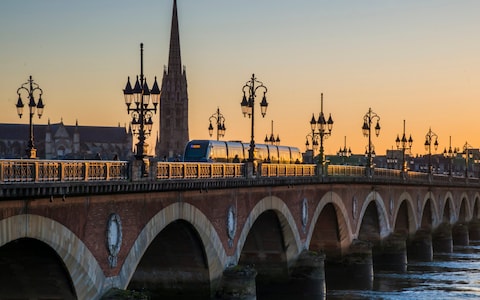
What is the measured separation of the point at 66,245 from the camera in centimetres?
2614

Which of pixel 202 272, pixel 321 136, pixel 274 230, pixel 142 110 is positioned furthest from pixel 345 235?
pixel 142 110

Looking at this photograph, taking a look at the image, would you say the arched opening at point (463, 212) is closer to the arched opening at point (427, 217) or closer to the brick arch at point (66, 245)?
the arched opening at point (427, 217)

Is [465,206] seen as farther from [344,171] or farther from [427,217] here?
[344,171]

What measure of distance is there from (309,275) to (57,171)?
87.3ft

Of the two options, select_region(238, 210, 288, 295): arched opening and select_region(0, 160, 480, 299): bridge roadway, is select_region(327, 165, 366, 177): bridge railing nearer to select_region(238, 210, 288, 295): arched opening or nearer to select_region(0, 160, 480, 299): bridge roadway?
select_region(0, 160, 480, 299): bridge roadway

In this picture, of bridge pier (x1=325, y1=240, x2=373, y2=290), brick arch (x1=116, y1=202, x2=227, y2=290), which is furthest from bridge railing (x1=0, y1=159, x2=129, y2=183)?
bridge pier (x1=325, y1=240, x2=373, y2=290)

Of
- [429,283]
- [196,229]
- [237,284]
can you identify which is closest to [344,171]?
[429,283]

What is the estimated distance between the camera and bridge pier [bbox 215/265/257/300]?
38.5 metres

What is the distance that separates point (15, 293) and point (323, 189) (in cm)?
2964

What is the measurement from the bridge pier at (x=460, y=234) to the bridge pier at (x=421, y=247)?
629 inches

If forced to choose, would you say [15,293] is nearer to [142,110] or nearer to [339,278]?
[142,110]

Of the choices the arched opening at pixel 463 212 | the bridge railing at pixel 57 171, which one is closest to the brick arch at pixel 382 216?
the arched opening at pixel 463 212

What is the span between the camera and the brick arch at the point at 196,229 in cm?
3019

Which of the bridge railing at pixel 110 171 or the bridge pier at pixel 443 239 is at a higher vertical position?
the bridge railing at pixel 110 171
